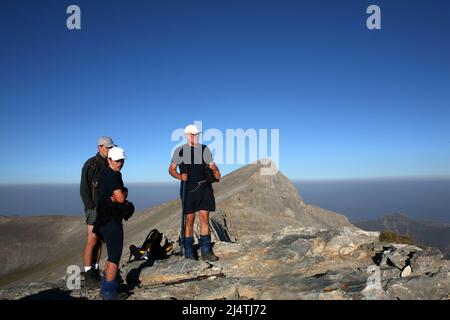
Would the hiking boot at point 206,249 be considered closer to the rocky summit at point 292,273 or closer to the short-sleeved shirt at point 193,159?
the rocky summit at point 292,273

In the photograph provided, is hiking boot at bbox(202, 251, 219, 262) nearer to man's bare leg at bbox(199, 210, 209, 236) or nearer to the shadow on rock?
man's bare leg at bbox(199, 210, 209, 236)

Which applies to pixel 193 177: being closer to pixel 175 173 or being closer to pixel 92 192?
pixel 175 173

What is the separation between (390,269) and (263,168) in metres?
39.9

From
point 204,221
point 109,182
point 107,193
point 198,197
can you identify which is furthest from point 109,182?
point 204,221

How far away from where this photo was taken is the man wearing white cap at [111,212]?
684 centimetres

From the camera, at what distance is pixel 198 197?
993 cm

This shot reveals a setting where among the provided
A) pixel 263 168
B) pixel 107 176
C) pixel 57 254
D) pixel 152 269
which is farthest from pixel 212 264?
pixel 57 254

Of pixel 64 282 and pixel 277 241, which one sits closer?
pixel 64 282

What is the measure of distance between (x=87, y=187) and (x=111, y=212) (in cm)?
212

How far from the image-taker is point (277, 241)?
12.0 meters

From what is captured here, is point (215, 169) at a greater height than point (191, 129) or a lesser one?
lesser

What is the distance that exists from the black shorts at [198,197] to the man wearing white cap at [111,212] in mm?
2801
